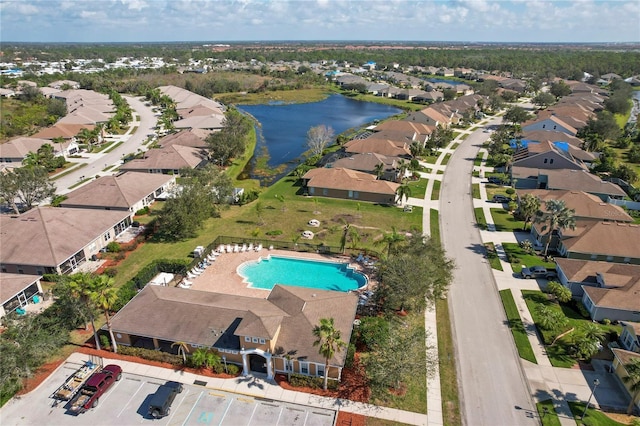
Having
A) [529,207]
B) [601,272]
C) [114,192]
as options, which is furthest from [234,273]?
[529,207]

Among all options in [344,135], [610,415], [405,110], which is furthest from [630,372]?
[405,110]

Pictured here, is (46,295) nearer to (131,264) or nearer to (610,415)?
(131,264)

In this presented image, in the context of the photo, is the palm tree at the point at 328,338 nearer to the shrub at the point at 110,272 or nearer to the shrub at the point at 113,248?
the shrub at the point at 110,272

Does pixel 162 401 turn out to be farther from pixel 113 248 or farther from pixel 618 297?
pixel 618 297

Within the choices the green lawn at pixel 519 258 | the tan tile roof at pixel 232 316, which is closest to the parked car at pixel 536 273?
the green lawn at pixel 519 258

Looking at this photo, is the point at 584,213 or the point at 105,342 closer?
the point at 105,342

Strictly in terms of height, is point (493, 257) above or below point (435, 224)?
below
